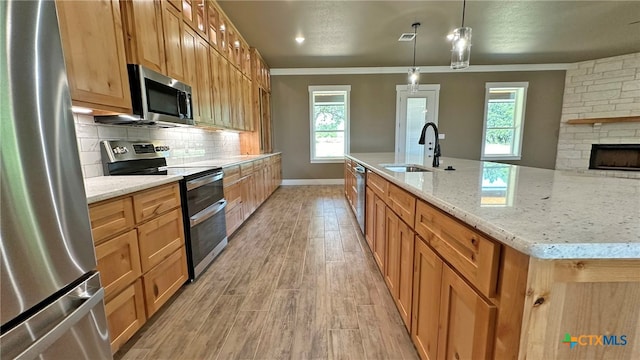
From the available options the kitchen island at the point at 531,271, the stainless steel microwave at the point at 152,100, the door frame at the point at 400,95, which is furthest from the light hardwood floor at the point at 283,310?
the door frame at the point at 400,95

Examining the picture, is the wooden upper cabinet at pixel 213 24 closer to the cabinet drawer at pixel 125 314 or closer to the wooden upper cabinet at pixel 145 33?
the wooden upper cabinet at pixel 145 33

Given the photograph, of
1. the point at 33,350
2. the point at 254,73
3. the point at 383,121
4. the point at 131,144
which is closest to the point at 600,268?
the point at 33,350

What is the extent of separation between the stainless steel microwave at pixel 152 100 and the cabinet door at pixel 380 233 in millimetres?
1809

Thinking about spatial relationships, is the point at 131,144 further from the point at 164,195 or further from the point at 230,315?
the point at 230,315

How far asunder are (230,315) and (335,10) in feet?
11.9

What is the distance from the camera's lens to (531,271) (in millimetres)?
550

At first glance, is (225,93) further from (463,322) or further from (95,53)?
(463,322)

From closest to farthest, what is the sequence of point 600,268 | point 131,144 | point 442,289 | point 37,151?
point 600,268, point 37,151, point 442,289, point 131,144

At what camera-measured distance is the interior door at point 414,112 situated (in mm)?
6047

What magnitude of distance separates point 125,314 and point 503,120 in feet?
25.0

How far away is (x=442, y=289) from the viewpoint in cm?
96

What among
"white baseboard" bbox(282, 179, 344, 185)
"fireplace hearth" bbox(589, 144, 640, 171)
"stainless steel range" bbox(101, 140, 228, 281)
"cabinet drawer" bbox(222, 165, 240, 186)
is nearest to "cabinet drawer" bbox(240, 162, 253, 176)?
"cabinet drawer" bbox(222, 165, 240, 186)

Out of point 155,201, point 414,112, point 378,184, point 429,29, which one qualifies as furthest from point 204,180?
point 414,112

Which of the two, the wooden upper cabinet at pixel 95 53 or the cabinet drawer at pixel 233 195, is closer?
the wooden upper cabinet at pixel 95 53
